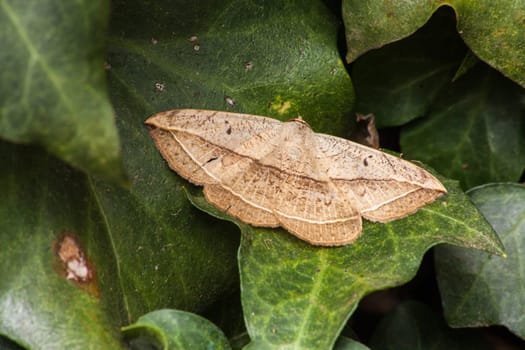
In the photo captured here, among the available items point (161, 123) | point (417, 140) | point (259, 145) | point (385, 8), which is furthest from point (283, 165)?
point (417, 140)

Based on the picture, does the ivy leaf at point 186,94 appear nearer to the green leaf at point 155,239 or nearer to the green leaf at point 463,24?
the green leaf at point 155,239

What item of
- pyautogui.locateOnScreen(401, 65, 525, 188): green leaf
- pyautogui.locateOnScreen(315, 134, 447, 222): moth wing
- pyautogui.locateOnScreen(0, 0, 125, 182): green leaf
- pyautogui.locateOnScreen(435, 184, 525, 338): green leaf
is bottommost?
pyautogui.locateOnScreen(435, 184, 525, 338): green leaf

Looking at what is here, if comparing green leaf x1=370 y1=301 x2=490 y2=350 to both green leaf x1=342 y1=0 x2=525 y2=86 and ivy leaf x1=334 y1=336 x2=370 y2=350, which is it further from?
green leaf x1=342 y1=0 x2=525 y2=86

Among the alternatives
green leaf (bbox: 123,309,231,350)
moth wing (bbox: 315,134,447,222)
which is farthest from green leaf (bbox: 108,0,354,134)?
green leaf (bbox: 123,309,231,350)

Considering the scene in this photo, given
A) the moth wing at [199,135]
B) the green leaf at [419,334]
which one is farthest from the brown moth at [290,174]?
the green leaf at [419,334]

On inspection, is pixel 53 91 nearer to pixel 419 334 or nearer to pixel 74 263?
pixel 74 263
